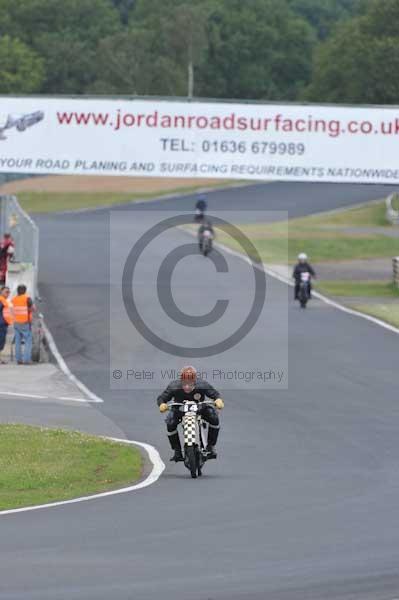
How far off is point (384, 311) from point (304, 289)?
224 centimetres

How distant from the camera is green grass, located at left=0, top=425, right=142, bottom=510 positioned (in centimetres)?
1692

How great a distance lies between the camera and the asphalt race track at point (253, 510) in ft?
38.4

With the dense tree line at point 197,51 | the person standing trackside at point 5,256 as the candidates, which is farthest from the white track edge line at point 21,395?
the dense tree line at point 197,51

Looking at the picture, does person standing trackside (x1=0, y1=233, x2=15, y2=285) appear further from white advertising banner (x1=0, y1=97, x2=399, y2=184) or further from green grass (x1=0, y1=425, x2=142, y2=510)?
green grass (x1=0, y1=425, x2=142, y2=510)

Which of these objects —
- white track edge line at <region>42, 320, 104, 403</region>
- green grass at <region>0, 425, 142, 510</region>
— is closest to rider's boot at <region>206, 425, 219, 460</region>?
green grass at <region>0, 425, 142, 510</region>

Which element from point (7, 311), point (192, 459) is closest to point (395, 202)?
point (7, 311)

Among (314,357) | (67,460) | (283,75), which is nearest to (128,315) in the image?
(314,357)

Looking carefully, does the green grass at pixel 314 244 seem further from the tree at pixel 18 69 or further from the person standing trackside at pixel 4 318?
the tree at pixel 18 69

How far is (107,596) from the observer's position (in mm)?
11164

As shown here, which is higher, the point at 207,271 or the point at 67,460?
the point at 207,271

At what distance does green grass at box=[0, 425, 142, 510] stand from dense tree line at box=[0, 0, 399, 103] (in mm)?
73909

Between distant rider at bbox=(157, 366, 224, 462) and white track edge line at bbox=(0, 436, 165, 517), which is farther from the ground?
distant rider at bbox=(157, 366, 224, 462)

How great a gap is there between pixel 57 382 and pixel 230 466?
9.91m

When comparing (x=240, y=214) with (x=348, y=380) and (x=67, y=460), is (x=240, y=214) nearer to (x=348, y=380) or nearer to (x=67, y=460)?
(x=348, y=380)
